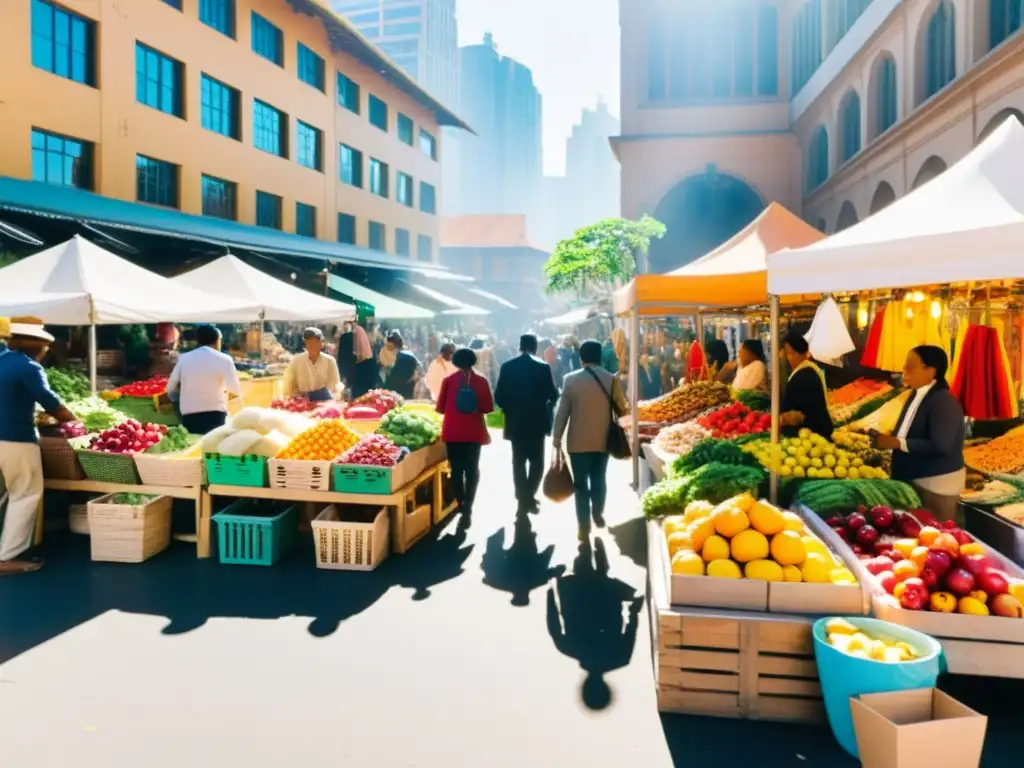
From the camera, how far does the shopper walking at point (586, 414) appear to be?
7086 mm

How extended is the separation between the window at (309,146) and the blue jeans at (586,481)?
69.4ft

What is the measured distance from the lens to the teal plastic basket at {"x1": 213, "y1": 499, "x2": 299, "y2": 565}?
21.8ft

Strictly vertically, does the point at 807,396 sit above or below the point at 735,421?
above

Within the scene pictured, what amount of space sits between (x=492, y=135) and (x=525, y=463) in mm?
160785

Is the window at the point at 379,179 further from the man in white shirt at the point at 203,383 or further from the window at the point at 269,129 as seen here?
the man in white shirt at the point at 203,383

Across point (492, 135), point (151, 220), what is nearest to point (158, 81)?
point (151, 220)

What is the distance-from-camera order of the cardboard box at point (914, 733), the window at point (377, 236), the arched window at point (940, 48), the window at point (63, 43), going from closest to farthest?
the cardboard box at point (914, 733) < the arched window at point (940, 48) < the window at point (63, 43) < the window at point (377, 236)

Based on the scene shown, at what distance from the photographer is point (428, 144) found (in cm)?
3753

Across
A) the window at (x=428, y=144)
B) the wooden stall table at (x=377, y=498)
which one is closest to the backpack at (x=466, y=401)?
the wooden stall table at (x=377, y=498)

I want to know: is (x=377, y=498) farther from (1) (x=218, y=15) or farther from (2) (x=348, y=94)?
(2) (x=348, y=94)

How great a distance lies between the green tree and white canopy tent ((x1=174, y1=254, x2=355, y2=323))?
15.7m

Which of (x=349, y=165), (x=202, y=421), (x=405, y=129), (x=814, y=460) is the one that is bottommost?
(x=814, y=460)

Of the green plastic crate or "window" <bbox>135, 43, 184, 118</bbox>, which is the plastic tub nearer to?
the green plastic crate

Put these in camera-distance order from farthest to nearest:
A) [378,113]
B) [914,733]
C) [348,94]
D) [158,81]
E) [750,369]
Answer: [378,113]
[348,94]
[158,81]
[750,369]
[914,733]
